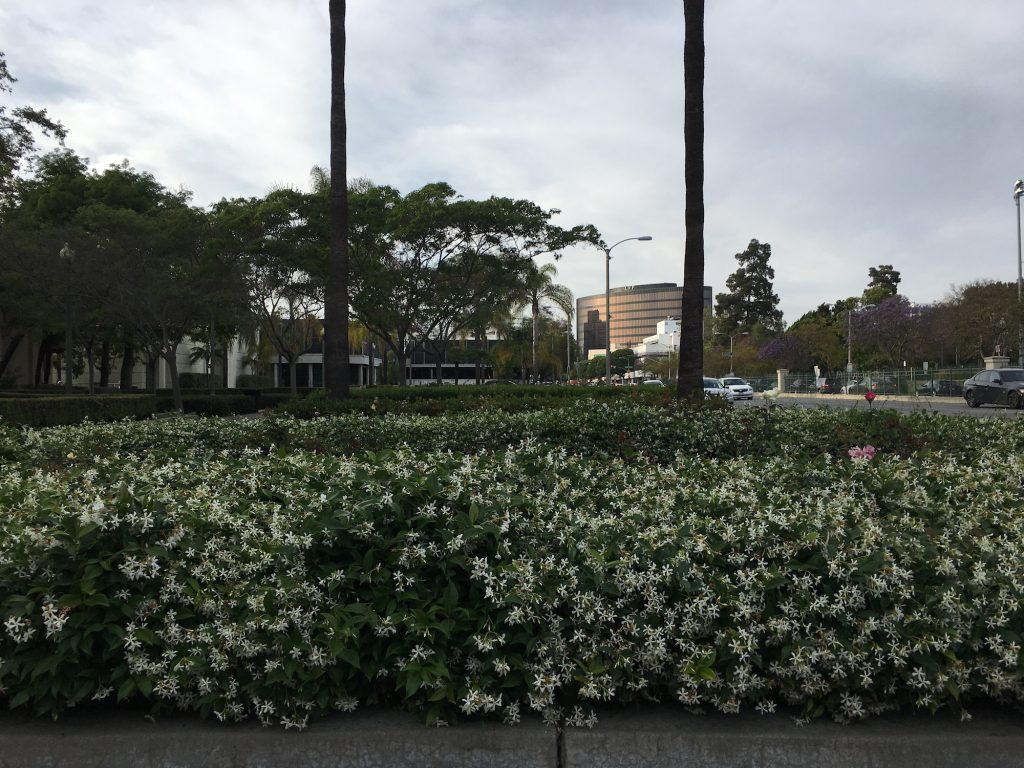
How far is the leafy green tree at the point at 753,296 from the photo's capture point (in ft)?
308

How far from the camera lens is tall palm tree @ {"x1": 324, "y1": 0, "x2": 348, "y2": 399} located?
1362 centimetres

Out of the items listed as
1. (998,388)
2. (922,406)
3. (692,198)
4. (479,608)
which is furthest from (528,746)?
(998,388)

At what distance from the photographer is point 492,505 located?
298 cm

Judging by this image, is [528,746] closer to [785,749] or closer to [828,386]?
[785,749]

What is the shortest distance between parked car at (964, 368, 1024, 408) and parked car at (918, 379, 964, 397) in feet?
34.0

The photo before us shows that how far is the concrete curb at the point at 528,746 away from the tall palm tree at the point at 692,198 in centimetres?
818

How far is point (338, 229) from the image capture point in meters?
13.9

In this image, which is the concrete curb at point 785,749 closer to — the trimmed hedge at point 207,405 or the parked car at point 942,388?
the trimmed hedge at point 207,405

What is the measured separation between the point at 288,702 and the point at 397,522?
2.25ft

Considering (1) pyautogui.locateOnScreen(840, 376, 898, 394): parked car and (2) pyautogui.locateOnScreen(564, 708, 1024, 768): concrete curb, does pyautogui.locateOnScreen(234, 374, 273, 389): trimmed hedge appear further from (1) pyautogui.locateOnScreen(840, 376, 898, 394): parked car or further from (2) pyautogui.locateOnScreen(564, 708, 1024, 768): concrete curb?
(2) pyautogui.locateOnScreen(564, 708, 1024, 768): concrete curb

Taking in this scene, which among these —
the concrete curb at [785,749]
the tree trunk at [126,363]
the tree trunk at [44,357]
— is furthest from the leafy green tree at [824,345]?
the concrete curb at [785,749]

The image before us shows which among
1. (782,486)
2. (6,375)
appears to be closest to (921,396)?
(782,486)

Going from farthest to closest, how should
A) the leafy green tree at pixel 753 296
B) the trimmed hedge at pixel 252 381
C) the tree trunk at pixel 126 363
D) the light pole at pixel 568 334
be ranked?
the leafy green tree at pixel 753 296 < the trimmed hedge at pixel 252 381 < the light pole at pixel 568 334 < the tree trunk at pixel 126 363

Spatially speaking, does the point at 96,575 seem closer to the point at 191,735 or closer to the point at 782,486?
the point at 191,735
